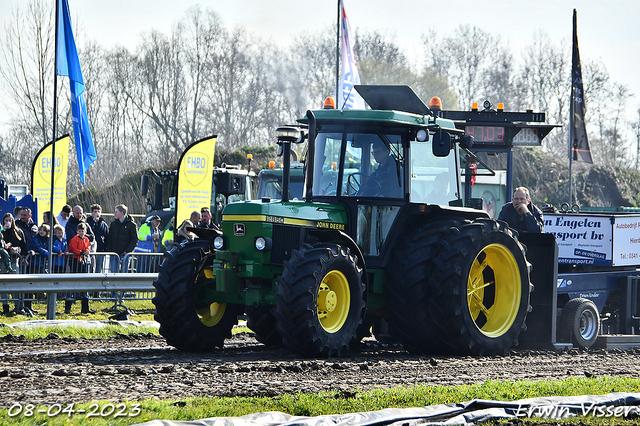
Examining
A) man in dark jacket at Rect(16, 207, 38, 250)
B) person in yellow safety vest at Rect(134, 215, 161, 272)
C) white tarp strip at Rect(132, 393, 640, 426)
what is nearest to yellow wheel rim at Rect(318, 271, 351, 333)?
white tarp strip at Rect(132, 393, 640, 426)

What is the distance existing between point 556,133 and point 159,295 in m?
52.0

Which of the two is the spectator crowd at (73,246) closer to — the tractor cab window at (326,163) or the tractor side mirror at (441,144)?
the tractor cab window at (326,163)

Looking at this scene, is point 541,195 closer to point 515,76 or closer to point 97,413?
point 515,76

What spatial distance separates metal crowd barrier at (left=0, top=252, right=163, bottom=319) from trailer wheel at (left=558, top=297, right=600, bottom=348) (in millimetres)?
6223

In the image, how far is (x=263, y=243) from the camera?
8734 mm

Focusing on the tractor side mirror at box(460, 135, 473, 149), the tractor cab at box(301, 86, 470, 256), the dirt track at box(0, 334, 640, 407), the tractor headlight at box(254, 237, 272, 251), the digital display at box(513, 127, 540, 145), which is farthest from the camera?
the digital display at box(513, 127, 540, 145)

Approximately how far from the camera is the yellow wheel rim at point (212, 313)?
30.2ft

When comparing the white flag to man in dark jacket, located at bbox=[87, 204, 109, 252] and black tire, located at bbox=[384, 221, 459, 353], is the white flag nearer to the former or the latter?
man in dark jacket, located at bbox=[87, 204, 109, 252]

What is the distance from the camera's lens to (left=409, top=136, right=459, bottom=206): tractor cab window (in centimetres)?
957

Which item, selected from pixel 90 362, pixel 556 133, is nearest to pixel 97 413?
pixel 90 362

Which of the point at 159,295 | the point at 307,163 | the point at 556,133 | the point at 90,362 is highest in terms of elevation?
the point at 556,133

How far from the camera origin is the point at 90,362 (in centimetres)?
779

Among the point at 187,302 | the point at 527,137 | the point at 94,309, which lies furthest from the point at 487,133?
the point at 94,309

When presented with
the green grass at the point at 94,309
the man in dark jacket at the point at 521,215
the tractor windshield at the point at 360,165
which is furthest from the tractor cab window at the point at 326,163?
the green grass at the point at 94,309
